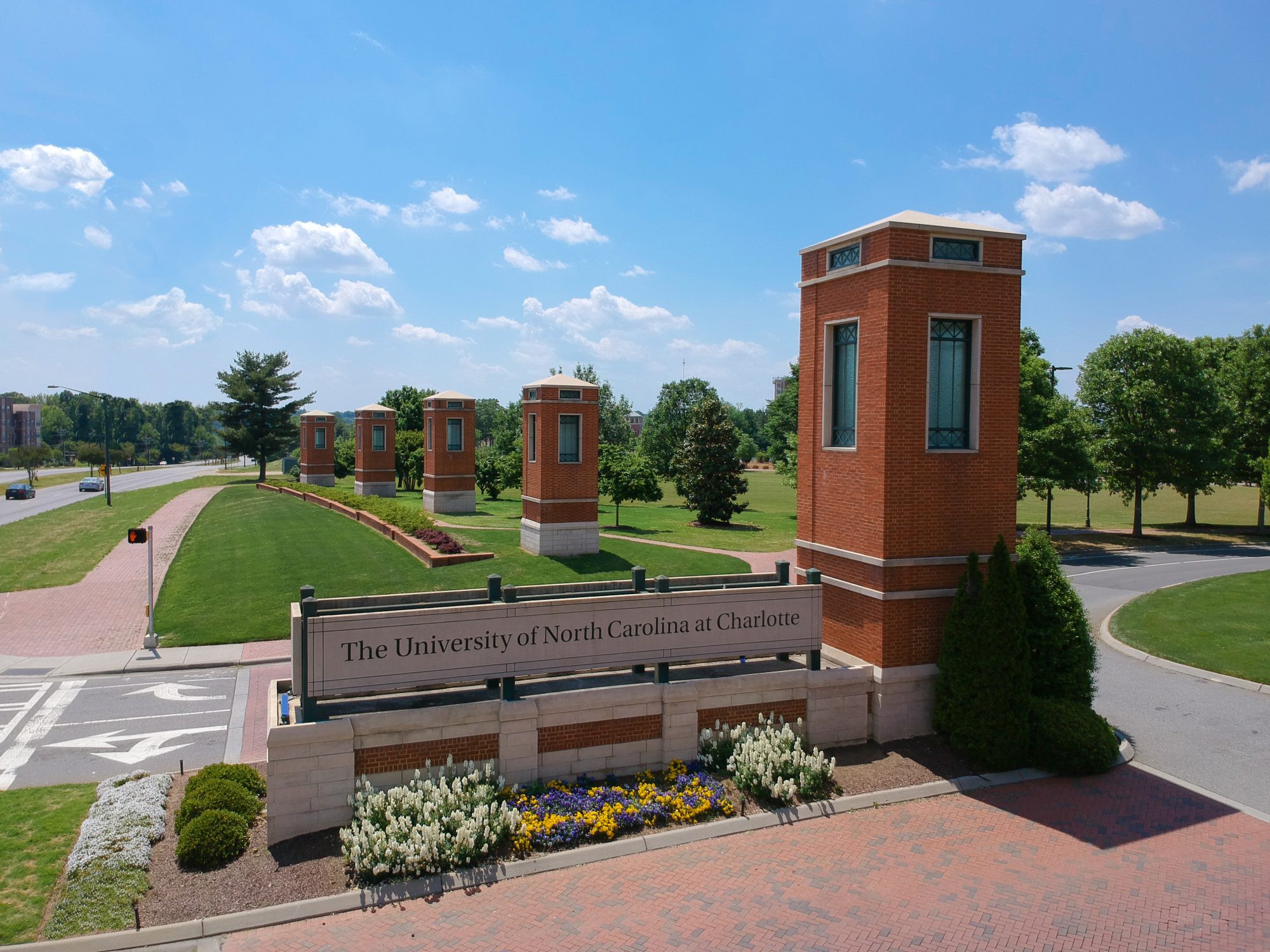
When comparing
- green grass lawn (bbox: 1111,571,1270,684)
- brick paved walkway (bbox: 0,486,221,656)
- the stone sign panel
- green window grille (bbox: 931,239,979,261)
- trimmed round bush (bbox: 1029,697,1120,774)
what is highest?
green window grille (bbox: 931,239,979,261)

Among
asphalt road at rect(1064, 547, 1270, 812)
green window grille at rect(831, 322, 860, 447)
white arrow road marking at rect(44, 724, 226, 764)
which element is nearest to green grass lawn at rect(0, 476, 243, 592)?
white arrow road marking at rect(44, 724, 226, 764)

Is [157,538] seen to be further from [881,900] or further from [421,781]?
[881,900]

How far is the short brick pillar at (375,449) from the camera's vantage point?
46031mm

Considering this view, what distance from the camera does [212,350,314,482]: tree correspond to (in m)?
65.8

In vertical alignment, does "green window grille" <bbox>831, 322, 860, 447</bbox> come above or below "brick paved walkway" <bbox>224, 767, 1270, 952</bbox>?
above

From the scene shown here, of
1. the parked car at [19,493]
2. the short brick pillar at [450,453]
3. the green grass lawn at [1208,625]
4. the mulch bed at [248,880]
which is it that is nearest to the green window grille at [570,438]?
the short brick pillar at [450,453]

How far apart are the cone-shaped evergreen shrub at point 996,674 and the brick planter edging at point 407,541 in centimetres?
1819

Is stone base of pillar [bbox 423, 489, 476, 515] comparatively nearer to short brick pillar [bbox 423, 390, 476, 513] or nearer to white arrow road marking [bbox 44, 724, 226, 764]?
short brick pillar [bbox 423, 390, 476, 513]

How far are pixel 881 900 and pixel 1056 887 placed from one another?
190 centimetres

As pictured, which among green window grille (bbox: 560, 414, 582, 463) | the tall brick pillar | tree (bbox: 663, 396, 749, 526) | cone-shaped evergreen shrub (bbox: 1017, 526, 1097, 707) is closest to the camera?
the tall brick pillar

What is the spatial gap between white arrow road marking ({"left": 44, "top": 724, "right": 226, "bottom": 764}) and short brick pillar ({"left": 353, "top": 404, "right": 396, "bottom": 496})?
32.5 metres

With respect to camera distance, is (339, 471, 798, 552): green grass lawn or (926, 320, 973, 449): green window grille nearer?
(926, 320, 973, 449): green window grille

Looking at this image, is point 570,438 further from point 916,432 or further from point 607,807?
point 607,807

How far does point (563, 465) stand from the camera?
2777 centimetres
